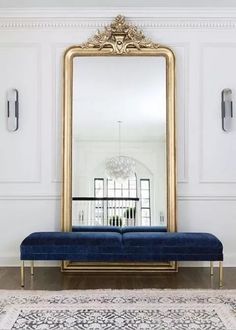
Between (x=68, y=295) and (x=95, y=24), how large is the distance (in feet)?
8.54

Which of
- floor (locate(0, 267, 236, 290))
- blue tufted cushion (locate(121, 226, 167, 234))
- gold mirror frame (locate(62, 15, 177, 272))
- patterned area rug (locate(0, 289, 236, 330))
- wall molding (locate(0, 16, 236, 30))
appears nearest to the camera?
patterned area rug (locate(0, 289, 236, 330))

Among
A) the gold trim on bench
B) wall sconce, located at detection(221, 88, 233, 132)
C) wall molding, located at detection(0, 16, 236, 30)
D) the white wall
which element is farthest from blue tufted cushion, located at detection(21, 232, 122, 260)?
wall molding, located at detection(0, 16, 236, 30)

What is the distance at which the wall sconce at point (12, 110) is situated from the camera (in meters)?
3.82

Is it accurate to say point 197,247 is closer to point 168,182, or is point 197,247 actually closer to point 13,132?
point 168,182

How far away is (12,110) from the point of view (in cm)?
382

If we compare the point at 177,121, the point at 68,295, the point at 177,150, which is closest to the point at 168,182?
the point at 177,150

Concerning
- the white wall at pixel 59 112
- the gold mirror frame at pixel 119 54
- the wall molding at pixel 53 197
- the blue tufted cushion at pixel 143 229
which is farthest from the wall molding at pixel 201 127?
the blue tufted cushion at pixel 143 229

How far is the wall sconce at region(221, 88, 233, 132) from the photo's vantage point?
12.5ft

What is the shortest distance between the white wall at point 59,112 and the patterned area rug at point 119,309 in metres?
1.00

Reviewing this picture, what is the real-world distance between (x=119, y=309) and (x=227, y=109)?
2224mm

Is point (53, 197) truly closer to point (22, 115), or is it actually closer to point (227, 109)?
point (22, 115)

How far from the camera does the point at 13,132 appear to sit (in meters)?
3.84

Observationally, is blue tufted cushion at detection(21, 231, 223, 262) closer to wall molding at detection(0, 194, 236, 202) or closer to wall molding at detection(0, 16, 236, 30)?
wall molding at detection(0, 194, 236, 202)

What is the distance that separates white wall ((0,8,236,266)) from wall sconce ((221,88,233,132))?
0.18 ft
